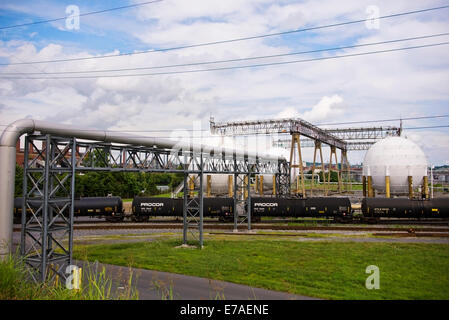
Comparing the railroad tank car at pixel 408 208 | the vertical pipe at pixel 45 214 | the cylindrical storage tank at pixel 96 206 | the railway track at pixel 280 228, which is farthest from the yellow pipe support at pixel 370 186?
the vertical pipe at pixel 45 214

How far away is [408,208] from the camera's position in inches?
1294

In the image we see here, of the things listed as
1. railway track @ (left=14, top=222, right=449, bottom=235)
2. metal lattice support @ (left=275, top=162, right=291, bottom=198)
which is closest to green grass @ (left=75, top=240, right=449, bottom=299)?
railway track @ (left=14, top=222, right=449, bottom=235)

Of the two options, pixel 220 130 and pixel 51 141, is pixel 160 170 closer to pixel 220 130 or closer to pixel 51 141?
pixel 51 141

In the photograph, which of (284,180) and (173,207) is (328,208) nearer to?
(284,180)

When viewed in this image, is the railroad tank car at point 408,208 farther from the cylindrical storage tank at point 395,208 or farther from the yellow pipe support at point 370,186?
the yellow pipe support at point 370,186

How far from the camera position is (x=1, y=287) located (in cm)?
598

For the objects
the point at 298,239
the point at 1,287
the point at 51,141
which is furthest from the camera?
the point at 298,239

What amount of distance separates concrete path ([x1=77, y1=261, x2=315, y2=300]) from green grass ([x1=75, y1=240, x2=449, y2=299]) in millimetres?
675

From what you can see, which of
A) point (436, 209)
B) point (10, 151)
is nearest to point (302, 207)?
point (436, 209)

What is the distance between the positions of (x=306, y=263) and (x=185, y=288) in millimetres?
7566

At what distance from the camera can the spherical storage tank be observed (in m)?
42.3

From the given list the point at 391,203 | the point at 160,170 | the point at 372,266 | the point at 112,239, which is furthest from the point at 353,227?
the point at 112,239
